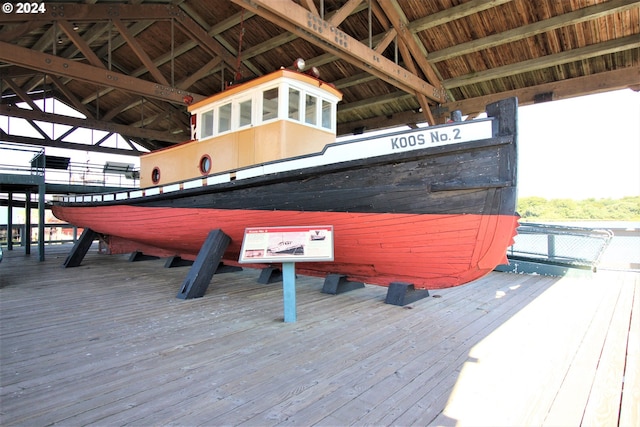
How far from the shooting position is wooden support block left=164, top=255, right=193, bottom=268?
6.42m

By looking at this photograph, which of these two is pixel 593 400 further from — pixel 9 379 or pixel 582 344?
pixel 9 379

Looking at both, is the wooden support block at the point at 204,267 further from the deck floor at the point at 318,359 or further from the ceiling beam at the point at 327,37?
the ceiling beam at the point at 327,37

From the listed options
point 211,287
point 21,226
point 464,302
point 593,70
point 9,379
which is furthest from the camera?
point 21,226

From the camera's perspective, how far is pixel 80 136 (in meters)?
15.2

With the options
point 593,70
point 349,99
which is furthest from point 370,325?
point 349,99

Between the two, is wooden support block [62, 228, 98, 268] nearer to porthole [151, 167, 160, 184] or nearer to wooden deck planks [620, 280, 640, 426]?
porthole [151, 167, 160, 184]

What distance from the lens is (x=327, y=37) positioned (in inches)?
206

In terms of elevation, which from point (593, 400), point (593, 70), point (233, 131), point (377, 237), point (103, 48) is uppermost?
point (103, 48)

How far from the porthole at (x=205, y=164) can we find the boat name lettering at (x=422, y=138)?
3025mm

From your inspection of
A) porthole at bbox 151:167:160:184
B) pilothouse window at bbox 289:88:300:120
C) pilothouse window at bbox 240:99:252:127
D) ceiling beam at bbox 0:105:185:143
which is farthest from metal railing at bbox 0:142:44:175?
pilothouse window at bbox 289:88:300:120

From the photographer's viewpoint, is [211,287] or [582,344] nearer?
[582,344]

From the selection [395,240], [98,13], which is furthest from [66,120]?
[395,240]

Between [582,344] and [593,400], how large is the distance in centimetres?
99

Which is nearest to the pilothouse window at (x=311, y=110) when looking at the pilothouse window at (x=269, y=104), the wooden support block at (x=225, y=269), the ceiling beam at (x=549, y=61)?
the pilothouse window at (x=269, y=104)
